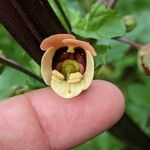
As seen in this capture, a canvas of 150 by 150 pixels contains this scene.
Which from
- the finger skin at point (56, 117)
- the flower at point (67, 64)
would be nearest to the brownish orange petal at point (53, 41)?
the flower at point (67, 64)

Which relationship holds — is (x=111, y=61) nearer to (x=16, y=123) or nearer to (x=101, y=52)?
(x=101, y=52)

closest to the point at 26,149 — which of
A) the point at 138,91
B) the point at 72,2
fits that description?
the point at 138,91

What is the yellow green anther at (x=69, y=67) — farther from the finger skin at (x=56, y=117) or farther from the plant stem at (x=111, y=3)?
the plant stem at (x=111, y=3)

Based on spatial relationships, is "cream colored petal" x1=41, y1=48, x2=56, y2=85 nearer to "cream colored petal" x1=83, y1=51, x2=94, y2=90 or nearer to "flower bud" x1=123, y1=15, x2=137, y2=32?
"cream colored petal" x1=83, y1=51, x2=94, y2=90

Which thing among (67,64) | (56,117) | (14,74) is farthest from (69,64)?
(14,74)

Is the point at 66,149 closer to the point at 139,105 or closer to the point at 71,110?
the point at 71,110

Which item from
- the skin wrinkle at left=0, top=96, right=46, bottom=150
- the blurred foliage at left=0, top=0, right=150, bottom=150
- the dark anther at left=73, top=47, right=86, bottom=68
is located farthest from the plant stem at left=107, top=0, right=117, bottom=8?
the skin wrinkle at left=0, top=96, right=46, bottom=150

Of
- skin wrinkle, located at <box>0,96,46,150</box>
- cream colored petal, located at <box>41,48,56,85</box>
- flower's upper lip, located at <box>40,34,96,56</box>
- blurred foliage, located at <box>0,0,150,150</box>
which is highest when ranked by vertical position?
flower's upper lip, located at <box>40,34,96,56</box>

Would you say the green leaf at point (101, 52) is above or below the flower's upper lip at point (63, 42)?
below
